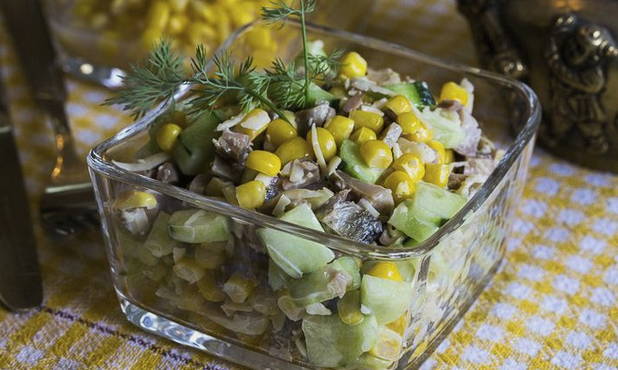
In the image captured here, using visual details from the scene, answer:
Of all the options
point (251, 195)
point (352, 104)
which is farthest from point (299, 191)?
point (352, 104)

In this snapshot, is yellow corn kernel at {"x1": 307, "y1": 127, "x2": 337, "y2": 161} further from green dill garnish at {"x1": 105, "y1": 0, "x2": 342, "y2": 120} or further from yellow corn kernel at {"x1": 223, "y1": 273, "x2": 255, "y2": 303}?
yellow corn kernel at {"x1": 223, "y1": 273, "x2": 255, "y2": 303}

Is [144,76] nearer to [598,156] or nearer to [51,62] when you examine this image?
[51,62]

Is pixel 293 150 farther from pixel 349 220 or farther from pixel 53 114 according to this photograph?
pixel 53 114

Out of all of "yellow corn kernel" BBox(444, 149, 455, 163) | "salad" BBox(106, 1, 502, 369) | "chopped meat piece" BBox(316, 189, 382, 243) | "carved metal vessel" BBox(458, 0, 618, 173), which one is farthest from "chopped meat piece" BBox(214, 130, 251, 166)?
"carved metal vessel" BBox(458, 0, 618, 173)

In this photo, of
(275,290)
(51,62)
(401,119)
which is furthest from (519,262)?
(51,62)

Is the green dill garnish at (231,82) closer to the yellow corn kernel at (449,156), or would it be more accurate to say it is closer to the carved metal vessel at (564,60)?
the yellow corn kernel at (449,156)
